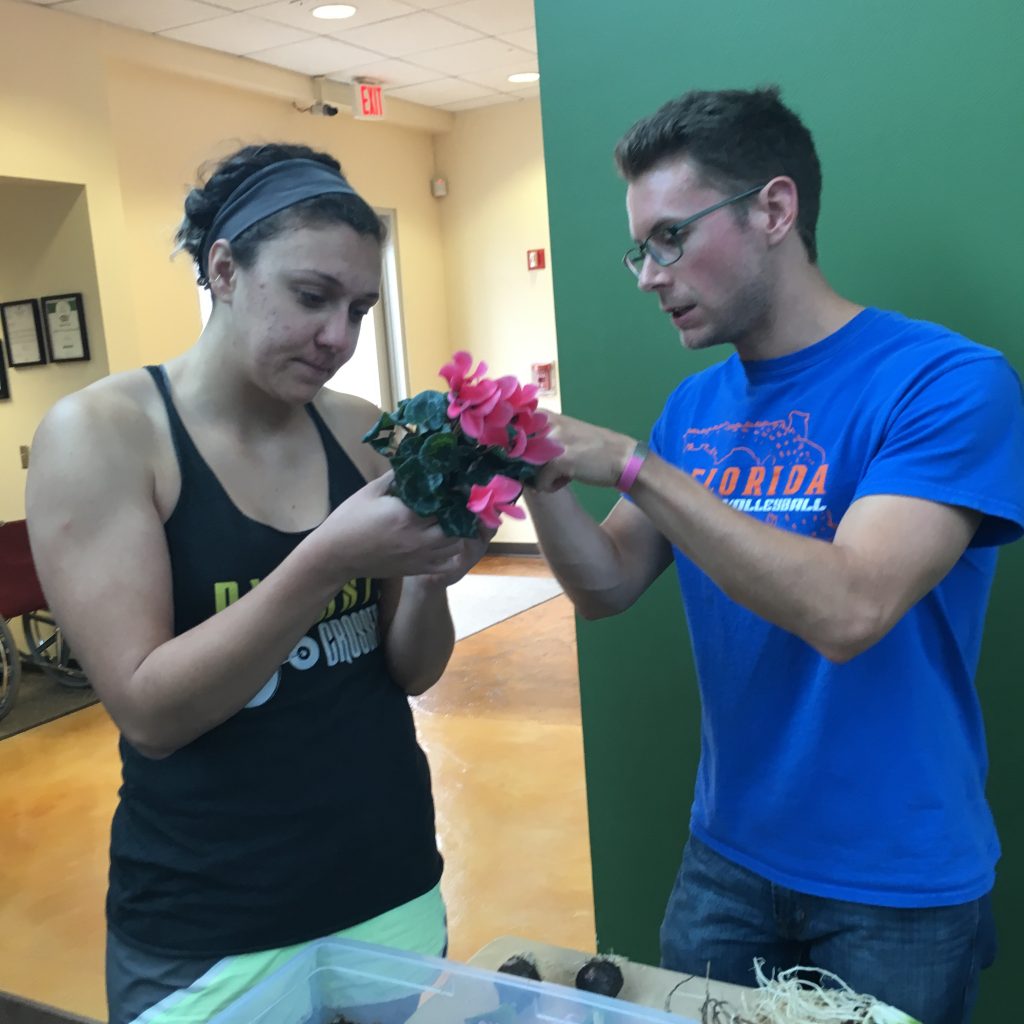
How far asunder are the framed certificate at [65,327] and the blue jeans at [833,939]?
4.69m

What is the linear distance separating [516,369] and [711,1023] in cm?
665

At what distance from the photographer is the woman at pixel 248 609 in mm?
1028

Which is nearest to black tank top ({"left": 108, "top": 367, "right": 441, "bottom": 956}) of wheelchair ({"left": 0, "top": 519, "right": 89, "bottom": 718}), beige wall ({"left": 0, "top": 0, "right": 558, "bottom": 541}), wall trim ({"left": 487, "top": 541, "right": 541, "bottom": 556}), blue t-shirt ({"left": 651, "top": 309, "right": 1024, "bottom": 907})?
blue t-shirt ({"left": 651, "top": 309, "right": 1024, "bottom": 907})

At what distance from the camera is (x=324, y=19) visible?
5.32 meters

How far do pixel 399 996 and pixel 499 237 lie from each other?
699 cm

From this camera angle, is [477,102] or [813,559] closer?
[813,559]

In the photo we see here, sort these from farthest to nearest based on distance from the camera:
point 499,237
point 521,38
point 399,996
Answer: point 499,237 < point 521,38 < point 399,996

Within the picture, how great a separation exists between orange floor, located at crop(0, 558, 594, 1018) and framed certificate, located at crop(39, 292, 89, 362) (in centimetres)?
183

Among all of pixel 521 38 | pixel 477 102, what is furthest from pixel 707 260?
pixel 477 102

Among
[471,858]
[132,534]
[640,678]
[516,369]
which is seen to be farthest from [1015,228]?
[516,369]

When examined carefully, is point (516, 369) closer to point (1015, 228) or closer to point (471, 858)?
point (471, 858)

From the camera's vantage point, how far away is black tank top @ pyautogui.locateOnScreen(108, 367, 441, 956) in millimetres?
1101

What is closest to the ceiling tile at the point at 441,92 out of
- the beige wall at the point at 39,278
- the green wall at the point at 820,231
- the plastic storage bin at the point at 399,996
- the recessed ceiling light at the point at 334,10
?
the recessed ceiling light at the point at 334,10

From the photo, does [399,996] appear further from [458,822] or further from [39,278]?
[39,278]
